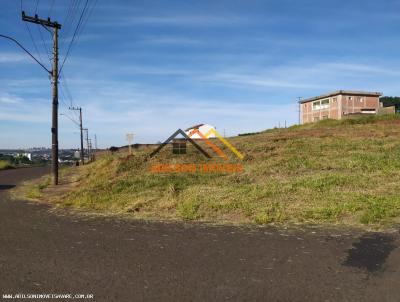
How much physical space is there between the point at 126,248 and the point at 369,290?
10.9ft

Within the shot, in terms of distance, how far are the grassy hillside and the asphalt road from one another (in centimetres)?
106

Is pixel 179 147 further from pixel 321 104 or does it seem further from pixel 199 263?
pixel 321 104

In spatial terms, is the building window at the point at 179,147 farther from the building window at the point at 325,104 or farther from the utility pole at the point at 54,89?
the building window at the point at 325,104

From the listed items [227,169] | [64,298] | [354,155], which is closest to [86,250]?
[64,298]

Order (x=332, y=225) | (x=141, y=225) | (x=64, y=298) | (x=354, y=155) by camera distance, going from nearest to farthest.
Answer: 1. (x=64, y=298)
2. (x=332, y=225)
3. (x=141, y=225)
4. (x=354, y=155)

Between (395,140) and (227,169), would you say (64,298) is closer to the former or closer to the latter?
(227,169)

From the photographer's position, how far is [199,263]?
15.6 feet

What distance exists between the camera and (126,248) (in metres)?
5.53

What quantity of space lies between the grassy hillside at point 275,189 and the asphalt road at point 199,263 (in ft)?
3.48

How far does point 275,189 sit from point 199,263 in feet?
16.4

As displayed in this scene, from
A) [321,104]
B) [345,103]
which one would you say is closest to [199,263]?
[345,103]

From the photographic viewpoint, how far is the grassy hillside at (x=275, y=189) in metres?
7.51

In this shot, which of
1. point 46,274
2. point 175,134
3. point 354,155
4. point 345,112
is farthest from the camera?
point 345,112

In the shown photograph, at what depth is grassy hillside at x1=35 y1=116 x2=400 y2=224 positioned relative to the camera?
751 centimetres
